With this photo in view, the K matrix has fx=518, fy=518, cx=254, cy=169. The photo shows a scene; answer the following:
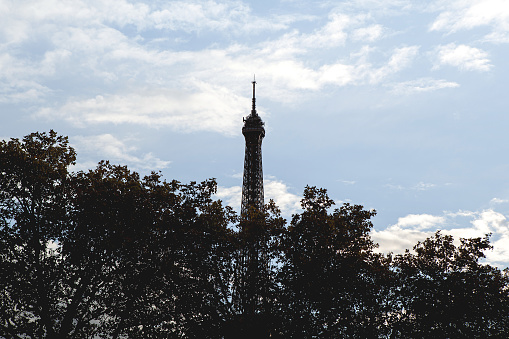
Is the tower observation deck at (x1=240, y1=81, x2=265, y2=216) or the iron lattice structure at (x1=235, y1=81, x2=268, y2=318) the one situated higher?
the tower observation deck at (x1=240, y1=81, x2=265, y2=216)

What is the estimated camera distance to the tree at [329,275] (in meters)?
23.0

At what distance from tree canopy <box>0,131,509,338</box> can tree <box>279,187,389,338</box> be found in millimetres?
54

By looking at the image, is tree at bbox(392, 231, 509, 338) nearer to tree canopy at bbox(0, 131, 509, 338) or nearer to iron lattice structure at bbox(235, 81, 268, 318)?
tree canopy at bbox(0, 131, 509, 338)

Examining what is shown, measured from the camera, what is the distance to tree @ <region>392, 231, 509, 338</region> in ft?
80.6

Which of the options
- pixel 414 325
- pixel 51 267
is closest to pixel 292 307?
pixel 414 325

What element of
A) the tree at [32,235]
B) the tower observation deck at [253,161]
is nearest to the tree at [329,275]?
the tree at [32,235]

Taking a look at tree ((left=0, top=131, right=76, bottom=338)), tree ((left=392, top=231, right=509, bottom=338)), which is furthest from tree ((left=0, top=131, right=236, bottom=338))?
tree ((left=392, top=231, right=509, bottom=338))

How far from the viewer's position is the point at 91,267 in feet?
80.8

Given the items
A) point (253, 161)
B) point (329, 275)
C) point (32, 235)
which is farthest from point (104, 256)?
point (253, 161)

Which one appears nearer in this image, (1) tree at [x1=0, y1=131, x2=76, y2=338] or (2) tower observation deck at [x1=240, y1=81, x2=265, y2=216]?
(1) tree at [x1=0, y1=131, x2=76, y2=338]

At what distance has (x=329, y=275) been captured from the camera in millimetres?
23141

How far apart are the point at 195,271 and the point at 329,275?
6.31 metres

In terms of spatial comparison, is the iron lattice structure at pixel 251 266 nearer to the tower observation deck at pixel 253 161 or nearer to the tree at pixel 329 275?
the tree at pixel 329 275

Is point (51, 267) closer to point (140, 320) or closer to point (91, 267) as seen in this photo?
point (91, 267)
